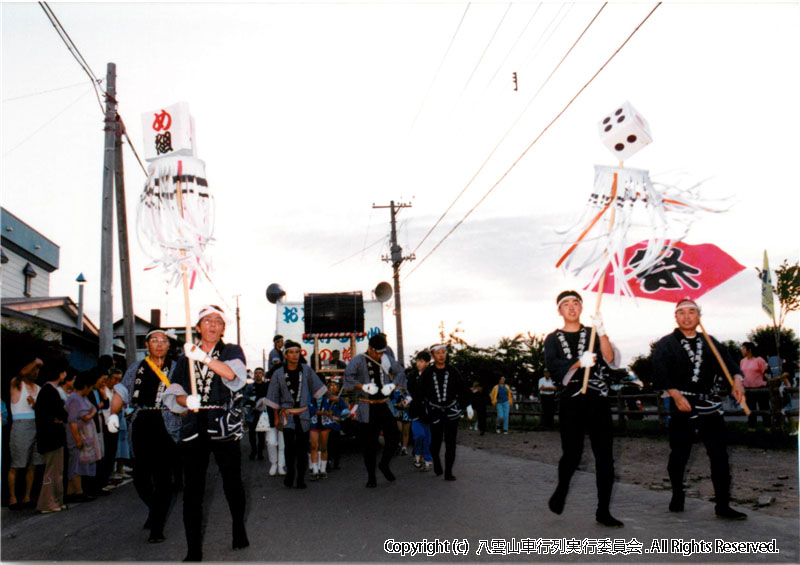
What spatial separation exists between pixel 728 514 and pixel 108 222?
11300 mm

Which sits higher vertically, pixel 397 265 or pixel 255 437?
pixel 397 265

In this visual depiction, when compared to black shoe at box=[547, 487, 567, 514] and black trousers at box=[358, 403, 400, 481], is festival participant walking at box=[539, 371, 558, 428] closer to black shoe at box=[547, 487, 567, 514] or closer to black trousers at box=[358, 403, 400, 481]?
black trousers at box=[358, 403, 400, 481]

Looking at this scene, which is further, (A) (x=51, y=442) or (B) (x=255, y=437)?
(B) (x=255, y=437)

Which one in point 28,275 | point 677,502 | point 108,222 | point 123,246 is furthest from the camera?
point 28,275

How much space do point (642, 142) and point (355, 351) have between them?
966cm

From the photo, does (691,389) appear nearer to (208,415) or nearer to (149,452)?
(208,415)

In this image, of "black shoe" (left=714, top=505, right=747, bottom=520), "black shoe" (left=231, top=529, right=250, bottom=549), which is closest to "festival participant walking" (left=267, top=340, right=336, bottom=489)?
"black shoe" (left=231, top=529, right=250, bottom=549)

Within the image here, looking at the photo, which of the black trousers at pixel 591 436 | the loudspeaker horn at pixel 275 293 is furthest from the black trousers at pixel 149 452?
the loudspeaker horn at pixel 275 293

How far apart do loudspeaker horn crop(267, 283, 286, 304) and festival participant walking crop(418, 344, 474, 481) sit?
6686mm

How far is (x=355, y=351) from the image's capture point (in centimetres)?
1432

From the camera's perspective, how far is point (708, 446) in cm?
559

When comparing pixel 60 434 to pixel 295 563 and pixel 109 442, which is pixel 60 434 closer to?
pixel 109 442

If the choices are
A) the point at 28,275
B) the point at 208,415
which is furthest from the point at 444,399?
the point at 28,275

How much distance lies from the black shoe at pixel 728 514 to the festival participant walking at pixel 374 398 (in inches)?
161
